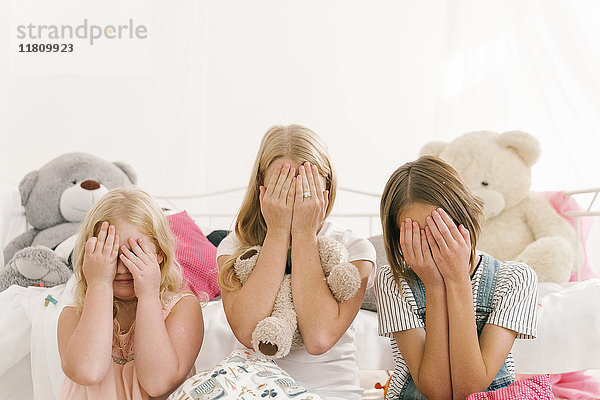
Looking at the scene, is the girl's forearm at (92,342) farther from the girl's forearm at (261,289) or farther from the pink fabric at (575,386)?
the pink fabric at (575,386)

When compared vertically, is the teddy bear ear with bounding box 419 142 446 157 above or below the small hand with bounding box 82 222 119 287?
above

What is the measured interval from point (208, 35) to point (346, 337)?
58.1 inches

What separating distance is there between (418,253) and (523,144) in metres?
1.16

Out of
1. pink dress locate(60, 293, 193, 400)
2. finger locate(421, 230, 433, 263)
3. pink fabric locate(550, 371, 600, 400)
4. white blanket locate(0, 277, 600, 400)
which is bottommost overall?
pink fabric locate(550, 371, 600, 400)

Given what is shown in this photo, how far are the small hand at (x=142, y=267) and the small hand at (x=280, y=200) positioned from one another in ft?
0.79

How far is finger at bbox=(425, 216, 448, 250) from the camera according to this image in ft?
3.49

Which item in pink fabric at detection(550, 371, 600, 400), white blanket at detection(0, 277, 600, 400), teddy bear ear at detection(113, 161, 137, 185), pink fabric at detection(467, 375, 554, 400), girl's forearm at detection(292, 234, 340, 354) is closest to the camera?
pink fabric at detection(467, 375, 554, 400)

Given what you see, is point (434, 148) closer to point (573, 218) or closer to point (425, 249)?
point (573, 218)

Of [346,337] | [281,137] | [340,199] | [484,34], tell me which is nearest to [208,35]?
[340,199]

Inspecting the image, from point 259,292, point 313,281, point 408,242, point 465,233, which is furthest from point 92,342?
point 465,233

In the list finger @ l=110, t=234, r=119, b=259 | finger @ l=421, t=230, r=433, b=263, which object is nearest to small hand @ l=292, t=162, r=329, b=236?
finger @ l=421, t=230, r=433, b=263

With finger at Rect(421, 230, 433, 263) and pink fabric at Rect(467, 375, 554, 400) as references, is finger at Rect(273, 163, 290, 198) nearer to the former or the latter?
finger at Rect(421, 230, 433, 263)

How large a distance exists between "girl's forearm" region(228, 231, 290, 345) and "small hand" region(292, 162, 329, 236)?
0.04 meters

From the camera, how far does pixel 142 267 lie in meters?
1.15
